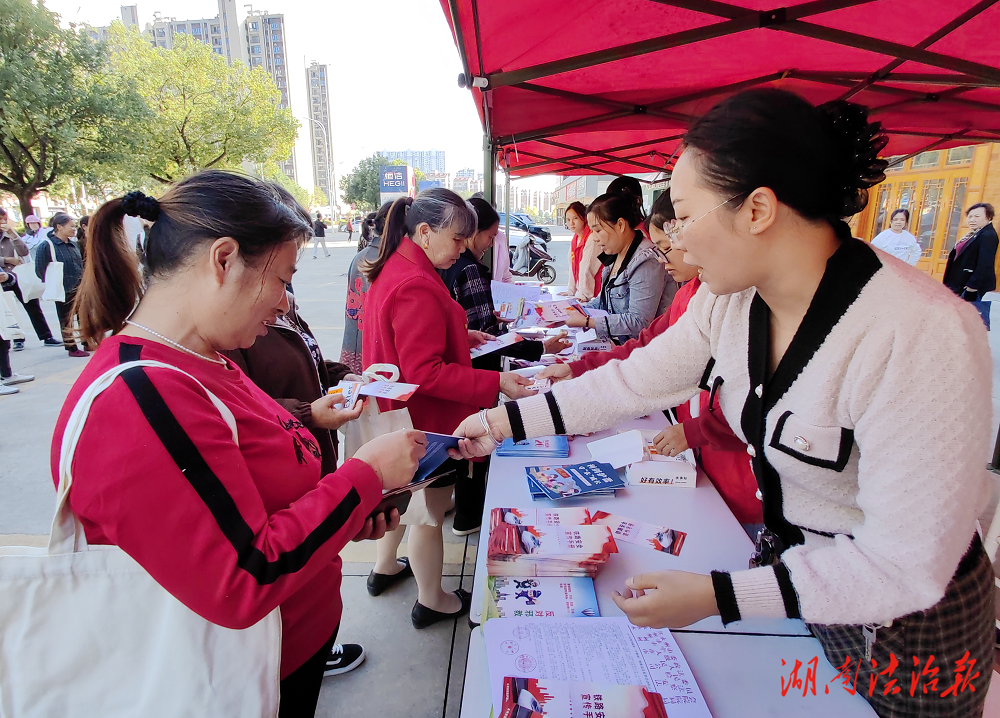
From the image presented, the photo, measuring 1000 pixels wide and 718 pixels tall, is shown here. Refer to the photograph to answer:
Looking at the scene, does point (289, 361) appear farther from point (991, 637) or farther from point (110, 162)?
point (110, 162)

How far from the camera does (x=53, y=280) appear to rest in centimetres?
706

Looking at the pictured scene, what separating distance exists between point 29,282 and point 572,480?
8.33 meters

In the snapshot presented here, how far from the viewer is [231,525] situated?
2.72 ft

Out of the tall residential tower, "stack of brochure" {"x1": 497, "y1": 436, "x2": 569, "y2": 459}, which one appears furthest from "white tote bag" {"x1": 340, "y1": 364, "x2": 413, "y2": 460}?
the tall residential tower

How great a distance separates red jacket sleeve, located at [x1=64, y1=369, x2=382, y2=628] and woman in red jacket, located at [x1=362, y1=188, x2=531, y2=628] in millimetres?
1183

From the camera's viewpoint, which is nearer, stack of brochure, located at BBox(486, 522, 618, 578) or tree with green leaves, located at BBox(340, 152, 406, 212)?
stack of brochure, located at BBox(486, 522, 618, 578)

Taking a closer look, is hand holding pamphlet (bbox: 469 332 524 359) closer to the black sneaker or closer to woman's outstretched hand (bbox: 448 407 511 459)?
woman's outstretched hand (bbox: 448 407 511 459)

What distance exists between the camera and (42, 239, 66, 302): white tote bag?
7043 millimetres

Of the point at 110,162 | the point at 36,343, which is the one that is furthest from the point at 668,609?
the point at 110,162

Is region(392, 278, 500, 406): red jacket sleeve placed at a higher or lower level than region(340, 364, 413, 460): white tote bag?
higher

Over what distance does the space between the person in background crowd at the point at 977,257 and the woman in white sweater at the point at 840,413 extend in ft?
23.3

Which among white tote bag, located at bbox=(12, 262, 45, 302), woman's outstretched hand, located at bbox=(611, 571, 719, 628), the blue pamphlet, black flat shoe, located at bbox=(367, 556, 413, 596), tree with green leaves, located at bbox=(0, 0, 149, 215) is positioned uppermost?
tree with green leaves, located at bbox=(0, 0, 149, 215)

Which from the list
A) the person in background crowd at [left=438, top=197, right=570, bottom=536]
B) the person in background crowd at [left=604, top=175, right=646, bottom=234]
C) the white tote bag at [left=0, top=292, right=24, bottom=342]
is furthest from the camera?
the white tote bag at [left=0, top=292, right=24, bottom=342]

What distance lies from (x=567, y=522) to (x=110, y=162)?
20.7m
